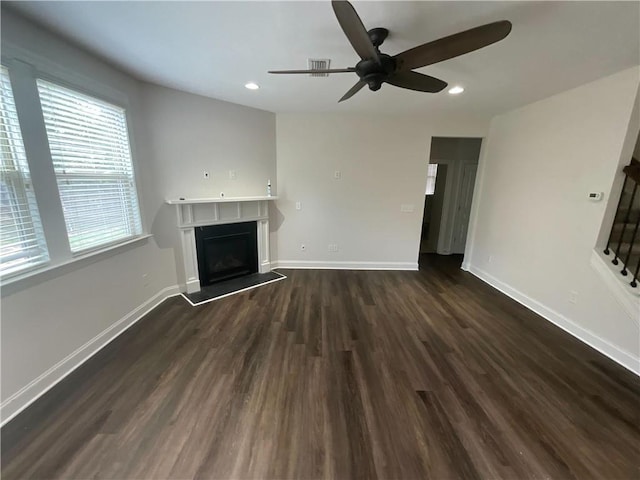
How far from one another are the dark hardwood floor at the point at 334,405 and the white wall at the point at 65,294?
0.70ft

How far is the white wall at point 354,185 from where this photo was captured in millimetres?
4055

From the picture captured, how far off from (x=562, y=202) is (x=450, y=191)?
2.44 m

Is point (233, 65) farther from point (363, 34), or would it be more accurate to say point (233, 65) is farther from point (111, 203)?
point (111, 203)

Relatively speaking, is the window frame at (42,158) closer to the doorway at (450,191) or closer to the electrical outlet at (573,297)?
the electrical outlet at (573,297)

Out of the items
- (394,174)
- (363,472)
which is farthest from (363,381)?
(394,174)

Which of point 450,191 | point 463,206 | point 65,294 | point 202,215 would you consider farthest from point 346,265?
point 65,294

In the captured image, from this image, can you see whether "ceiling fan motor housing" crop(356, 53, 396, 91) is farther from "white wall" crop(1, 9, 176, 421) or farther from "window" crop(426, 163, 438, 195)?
"window" crop(426, 163, 438, 195)

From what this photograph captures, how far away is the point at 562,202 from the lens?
2844mm

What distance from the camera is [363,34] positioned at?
4.49 feet

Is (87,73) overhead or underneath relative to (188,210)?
overhead

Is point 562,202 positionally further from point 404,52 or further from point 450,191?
point 404,52

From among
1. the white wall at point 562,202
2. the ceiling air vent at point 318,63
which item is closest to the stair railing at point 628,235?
the white wall at point 562,202

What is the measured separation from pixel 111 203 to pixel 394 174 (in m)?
3.81

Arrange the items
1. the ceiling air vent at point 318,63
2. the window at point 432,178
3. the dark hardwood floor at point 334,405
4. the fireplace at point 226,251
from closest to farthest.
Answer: the dark hardwood floor at point 334,405, the ceiling air vent at point 318,63, the fireplace at point 226,251, the window at point 432,178
